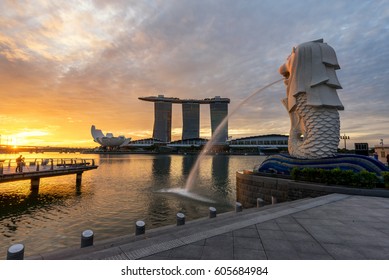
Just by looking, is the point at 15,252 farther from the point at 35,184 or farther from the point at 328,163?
the point at 35,184

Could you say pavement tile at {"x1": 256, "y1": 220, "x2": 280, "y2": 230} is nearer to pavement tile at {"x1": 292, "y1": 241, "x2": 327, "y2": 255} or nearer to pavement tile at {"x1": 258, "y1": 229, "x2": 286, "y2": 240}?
pavement tile at {"x1": 258, "y1": 229, "x2": 286, "y2": 240}

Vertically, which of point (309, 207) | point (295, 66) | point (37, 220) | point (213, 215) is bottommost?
point (37, 220)

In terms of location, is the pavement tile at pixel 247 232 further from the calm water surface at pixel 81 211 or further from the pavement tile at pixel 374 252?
the calm water surface at pixel 81 211

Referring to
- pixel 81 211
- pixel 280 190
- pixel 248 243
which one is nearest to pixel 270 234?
pixel 248 243

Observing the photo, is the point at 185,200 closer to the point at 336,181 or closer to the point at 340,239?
the point at 336,181

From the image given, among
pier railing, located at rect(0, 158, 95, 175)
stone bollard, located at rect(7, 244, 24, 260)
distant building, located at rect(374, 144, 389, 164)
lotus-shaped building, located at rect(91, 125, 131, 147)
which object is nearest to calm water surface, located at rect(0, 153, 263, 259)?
pier railing, located at rect(0, 158, 95, 175)

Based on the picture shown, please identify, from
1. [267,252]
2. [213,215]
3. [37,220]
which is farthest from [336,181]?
[37,220]

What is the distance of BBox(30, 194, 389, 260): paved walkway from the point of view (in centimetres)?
443

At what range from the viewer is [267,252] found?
15.0 ft

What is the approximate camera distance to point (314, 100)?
17500 mm

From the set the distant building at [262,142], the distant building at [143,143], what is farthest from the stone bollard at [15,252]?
the distant building at [143,143]

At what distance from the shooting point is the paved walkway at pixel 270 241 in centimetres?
443

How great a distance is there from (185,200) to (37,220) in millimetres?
10641

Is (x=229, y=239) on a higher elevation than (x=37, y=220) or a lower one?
higher
